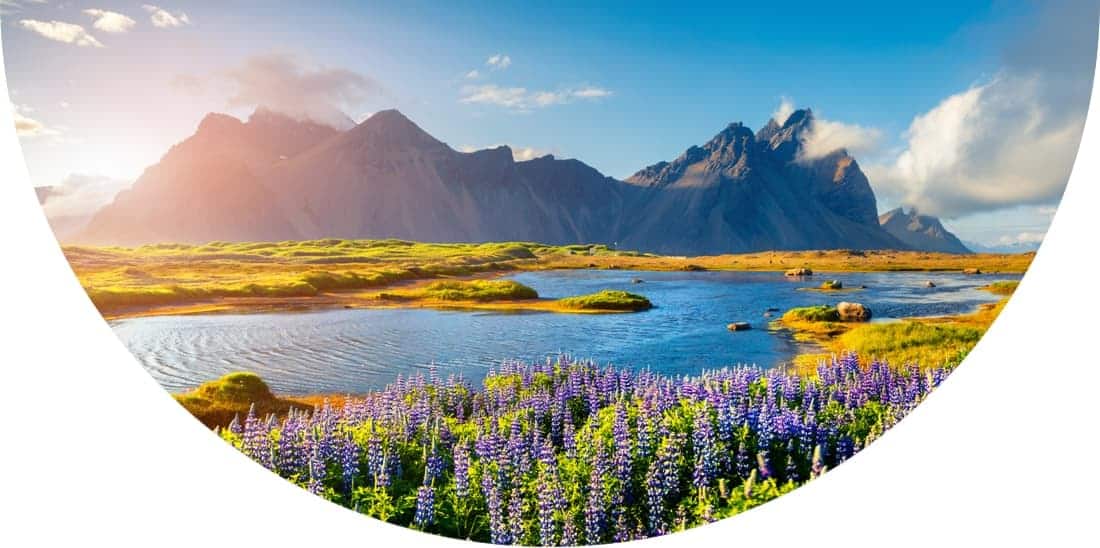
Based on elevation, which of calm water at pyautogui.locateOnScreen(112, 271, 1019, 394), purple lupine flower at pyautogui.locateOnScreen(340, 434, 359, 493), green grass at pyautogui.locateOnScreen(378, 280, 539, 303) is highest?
green grass at pyautogui.locateOnScreen(378, 280, 539, 303)

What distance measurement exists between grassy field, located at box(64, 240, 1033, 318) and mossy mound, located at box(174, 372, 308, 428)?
615 millimetres

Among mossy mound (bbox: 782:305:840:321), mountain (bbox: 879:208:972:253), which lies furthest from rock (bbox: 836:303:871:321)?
mountain (bbox: 879:208:972:253)

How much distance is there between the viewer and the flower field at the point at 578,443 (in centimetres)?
407

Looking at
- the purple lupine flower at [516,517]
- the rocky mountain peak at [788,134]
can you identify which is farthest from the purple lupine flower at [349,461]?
the rocky mountain peak at [788,134]

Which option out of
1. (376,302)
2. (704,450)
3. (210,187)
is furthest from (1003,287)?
(210,187)

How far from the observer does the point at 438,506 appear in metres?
4.22

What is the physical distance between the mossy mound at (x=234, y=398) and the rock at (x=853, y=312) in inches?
169

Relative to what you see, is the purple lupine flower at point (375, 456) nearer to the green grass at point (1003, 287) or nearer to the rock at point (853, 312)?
Result: the rock at point (853, 312)

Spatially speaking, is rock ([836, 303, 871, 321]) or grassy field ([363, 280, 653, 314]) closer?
rock ([836, 303, 871, 321])

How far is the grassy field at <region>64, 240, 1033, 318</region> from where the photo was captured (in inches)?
199

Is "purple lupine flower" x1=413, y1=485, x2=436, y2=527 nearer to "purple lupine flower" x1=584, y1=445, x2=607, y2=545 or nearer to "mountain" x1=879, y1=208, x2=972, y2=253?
"purple lupine flower" x1=584, y1=445, x2=607, y2=545

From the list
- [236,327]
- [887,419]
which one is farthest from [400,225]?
[887,419]

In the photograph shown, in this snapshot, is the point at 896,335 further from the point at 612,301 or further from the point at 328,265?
the point at 328,265

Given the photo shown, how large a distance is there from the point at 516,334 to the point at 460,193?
51.0 inches
